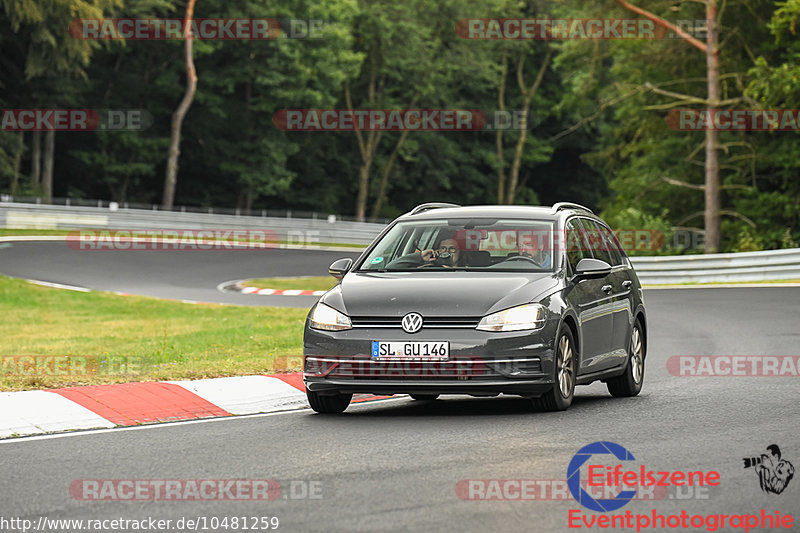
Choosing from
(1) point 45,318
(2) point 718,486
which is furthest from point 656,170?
(2) point 718,486

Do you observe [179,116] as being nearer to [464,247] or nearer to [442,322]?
[464,247]

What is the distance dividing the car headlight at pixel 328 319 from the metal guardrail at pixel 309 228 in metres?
23.4

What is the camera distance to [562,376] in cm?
1076

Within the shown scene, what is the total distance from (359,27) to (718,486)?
65168mm

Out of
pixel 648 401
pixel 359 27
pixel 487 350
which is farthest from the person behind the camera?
pixel 359 27

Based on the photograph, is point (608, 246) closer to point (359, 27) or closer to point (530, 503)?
point (530, 503)

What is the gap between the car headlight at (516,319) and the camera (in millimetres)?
10242

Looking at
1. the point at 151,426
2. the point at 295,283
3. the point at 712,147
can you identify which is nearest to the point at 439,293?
the point at 151,426

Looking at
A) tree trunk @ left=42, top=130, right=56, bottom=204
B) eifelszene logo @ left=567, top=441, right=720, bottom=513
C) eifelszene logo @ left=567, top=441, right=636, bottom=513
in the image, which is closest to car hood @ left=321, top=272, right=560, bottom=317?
eifelszene logo @ left=567, top=441, right=636, bottom=513

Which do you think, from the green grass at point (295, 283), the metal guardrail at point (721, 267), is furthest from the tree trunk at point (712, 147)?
the green grass at point (295, 283)

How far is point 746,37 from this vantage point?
4228 cm

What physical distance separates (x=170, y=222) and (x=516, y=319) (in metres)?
43.7

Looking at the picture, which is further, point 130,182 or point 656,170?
point 130,182

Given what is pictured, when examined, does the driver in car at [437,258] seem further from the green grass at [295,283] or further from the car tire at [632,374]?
the green grass at [295,283]
